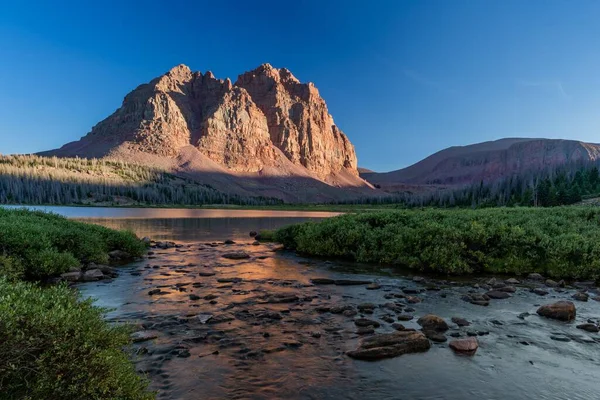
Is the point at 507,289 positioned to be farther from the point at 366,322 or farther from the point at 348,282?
the point at 366,322

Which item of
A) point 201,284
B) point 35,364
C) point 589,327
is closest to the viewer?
point 35,364

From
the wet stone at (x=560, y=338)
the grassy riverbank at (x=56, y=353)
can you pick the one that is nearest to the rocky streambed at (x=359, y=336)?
the wet stone at (x=560, y=338)

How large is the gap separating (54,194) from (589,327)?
213260mm

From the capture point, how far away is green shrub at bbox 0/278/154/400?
568 centimetres

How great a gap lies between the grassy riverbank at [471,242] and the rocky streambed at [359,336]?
2.63 meters

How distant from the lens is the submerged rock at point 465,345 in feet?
37.1

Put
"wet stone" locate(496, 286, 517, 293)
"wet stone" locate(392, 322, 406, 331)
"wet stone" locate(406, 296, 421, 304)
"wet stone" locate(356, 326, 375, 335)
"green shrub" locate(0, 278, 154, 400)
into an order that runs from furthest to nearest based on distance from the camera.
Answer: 1. "wet stone" locate(496, 286, 517, 293)
2. "wet stone" locate(406, 296, 421, 304)
3. "wet stone" locate(392, 322, 406, 331)
4. "wet stone" locate(356, 326, 375, 335)
5. "green shrub" locate(0, 278, 154, 400)

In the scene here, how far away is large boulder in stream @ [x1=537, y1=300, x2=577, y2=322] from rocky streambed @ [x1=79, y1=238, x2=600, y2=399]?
0.04m

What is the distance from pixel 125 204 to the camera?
189m

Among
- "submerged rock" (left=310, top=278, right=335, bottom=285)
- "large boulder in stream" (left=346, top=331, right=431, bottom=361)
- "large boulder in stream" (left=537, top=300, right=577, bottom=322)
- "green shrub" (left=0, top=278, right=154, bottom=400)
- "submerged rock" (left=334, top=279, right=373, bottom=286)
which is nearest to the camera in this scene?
"green shrub" (left=0, top=278, right=154, bottom=400)

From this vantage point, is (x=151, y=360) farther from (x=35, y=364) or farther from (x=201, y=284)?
(x=201, y=284)

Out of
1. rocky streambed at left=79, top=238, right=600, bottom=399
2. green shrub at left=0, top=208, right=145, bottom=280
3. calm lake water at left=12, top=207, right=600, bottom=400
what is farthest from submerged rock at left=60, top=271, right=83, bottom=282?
calm lake water at left=12, top=207, right=600, bottom=400

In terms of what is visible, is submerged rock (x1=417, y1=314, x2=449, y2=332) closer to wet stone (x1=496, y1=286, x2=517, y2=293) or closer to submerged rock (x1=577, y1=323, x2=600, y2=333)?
submerged rock (x1=577, y1=323, x2=600, y2=333)

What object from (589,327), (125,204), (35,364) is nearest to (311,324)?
(35,364)
